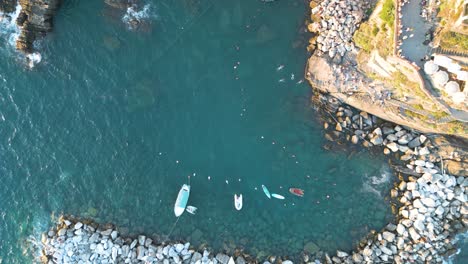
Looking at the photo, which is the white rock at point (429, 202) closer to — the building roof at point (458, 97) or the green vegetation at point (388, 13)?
the building roof at point (458, 97)

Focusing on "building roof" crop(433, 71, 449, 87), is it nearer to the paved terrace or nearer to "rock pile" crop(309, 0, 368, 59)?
the paved terrace

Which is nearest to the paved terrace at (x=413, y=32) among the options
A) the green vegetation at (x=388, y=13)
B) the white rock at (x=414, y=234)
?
the green vegetation at (x=388, y=13)

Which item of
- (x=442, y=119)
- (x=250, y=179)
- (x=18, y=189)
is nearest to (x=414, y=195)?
(x=442, y=119)

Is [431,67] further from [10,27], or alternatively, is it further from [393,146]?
[10,27]

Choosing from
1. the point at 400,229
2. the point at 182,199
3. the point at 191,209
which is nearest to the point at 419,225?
the point at 400,229

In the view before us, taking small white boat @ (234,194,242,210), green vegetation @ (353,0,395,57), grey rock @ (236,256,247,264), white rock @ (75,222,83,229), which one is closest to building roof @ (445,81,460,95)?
green vegetation @ (353,0,395,57)

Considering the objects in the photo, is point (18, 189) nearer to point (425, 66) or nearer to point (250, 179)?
point (250, 179)

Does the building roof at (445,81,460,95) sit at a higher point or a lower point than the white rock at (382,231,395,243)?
higher
